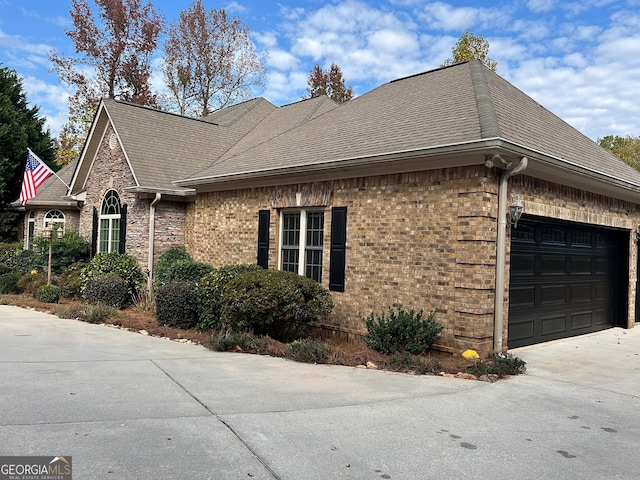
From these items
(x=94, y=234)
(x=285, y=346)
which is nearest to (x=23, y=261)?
(x=94, y=234)

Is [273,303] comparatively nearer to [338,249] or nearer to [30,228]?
[338,249]

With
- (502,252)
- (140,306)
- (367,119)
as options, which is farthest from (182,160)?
(502,252)

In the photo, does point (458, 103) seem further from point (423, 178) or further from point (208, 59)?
point (208, 59)

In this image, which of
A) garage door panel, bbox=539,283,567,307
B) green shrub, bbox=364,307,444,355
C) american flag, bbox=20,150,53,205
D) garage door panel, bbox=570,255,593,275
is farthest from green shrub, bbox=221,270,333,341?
american flag, bbox=20,150,53,205

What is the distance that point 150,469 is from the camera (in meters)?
3.85

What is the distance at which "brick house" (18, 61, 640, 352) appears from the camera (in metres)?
8.18

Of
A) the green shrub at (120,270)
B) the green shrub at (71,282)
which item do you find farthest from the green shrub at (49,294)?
the green shrub at (120,270)

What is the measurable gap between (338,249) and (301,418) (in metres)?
5.23

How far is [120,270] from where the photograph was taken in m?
14.0

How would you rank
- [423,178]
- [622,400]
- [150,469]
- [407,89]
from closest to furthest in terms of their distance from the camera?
[150,469], [622,400], [423,178], [407,89]

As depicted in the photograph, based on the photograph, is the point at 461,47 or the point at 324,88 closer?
the point at 461,47

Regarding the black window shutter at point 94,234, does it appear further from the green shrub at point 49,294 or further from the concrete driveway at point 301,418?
the concrete driveway at point 301,418

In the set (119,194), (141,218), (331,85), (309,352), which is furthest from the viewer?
(331,85)

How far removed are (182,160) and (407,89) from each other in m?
7.23
